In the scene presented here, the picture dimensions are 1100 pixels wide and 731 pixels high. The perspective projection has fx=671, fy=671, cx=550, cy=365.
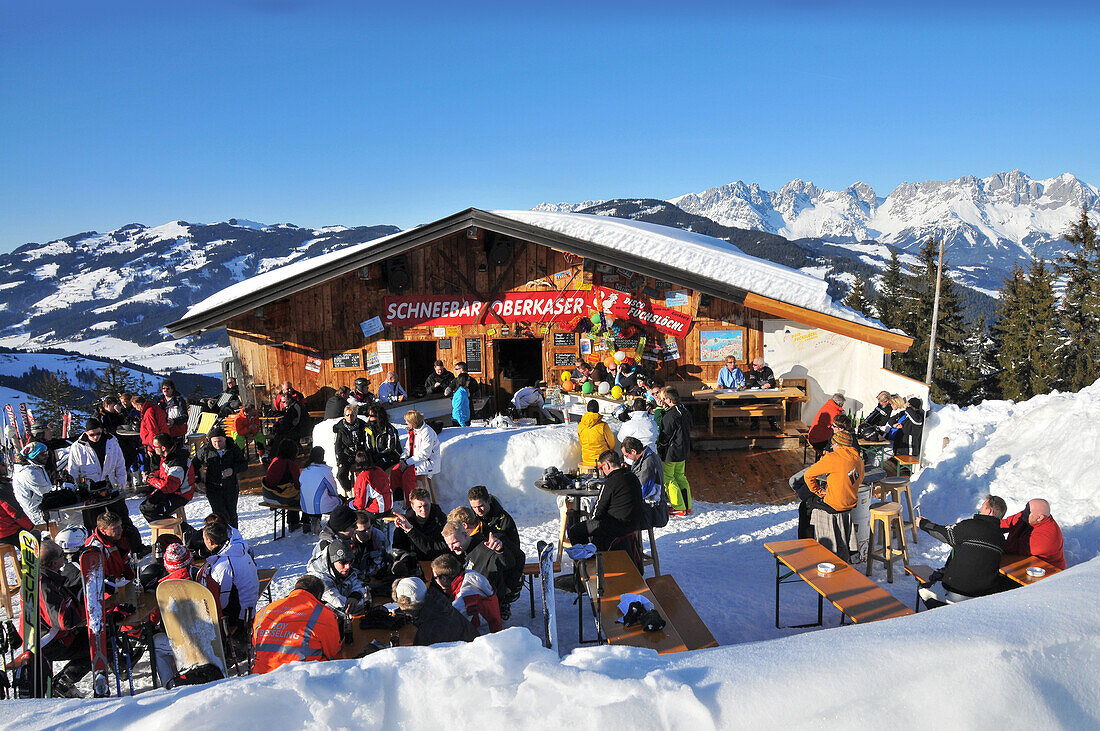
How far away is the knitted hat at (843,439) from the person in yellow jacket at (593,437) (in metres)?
2.63

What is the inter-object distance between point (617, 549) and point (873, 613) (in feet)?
7.52

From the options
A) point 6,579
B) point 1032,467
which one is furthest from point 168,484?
point 1032,467

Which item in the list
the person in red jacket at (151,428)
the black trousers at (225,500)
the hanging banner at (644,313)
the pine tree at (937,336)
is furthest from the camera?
the pine tree at (937,336)

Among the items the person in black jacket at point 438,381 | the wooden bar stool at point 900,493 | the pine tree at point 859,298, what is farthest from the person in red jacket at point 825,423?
the pine tree at point 859,298

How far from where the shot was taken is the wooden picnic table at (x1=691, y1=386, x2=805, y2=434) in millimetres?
11922

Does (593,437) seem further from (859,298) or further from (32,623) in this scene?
(859,298)

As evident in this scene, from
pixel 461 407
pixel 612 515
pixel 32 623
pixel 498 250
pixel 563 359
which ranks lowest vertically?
pixel 32 623

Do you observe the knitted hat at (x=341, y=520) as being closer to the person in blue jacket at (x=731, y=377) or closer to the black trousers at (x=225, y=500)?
the black trousers at (x=225, y=500)

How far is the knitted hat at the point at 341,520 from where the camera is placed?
6.02 meters

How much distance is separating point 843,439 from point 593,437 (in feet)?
9.41

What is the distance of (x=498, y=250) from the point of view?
13266mm

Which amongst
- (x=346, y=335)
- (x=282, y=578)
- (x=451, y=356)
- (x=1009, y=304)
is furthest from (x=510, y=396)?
(x=1009, y=304)

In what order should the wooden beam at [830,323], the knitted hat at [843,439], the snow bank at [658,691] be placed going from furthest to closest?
the wooden beam at [830,323] < the knitted hat at [843,439] < the snow bank at [658,691]

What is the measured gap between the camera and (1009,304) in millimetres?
36938
